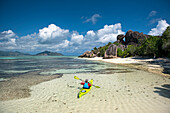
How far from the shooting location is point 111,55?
7738 cm

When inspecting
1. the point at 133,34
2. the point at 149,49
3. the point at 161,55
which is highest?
the point at 133,34

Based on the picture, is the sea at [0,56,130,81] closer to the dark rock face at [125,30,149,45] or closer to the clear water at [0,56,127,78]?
the clear water at [0,56,127,78]

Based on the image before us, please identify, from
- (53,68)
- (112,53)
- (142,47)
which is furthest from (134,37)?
(53,68)

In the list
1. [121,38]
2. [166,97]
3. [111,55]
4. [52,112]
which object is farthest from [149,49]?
[121,38]

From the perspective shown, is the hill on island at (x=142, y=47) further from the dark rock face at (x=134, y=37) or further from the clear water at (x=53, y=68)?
the clear water at (x=53, y=68)

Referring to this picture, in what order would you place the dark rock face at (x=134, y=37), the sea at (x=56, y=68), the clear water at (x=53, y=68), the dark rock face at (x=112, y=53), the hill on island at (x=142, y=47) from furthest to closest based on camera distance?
the dark rock face at (x=134, y=37) < the dark rock face at (x=112, y=53) < the hill on island at (x=142, y=47) < the clear water at (x=53, y=68) < the sea at (x=56, y=68)

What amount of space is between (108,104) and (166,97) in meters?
5.35

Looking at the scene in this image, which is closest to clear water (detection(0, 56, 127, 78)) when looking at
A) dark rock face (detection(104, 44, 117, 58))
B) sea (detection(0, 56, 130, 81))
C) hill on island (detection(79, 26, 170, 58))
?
sea (detection(0, 56, 130, 81))

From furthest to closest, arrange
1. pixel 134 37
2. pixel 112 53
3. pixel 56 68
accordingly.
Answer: pixel 134 37
pixel 112 53
pixel 56 68

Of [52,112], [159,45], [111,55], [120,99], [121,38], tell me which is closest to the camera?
[52,112]

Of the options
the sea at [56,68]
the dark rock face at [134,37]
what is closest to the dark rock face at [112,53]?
the sea at [56,68]

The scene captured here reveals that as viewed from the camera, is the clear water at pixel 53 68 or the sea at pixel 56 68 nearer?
the sea at pixel 56 68

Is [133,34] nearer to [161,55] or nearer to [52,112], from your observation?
[161,55]

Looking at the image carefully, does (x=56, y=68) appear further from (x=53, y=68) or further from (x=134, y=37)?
(x=134, y=37)
